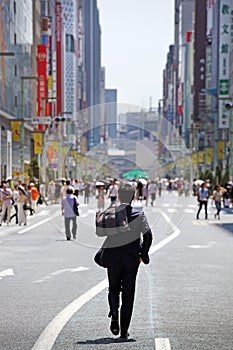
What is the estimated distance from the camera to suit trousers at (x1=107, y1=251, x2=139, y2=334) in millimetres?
8047

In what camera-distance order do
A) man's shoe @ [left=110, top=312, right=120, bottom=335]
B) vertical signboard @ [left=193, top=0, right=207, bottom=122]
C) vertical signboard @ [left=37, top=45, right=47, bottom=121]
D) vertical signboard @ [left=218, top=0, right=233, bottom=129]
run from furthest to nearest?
vertical signboard @ [left=193, top=0, right=207, bottom=122] → vertical signboard @ [left=218, top=0, right=233, bottom=129] → vertical signboard @ [left=37, top=45, right=47, bottom=121] → man's shoe @ [left=110, top=312, right=120, bottom=335]

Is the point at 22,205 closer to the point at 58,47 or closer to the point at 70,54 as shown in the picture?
the point at 58,47

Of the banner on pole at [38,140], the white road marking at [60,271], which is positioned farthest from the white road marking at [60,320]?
the banner on pole at [38,140]

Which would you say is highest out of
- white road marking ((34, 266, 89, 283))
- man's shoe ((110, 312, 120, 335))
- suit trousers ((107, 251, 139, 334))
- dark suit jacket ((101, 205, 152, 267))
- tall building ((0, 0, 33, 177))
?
tall building ((0, 0, 33, 177))

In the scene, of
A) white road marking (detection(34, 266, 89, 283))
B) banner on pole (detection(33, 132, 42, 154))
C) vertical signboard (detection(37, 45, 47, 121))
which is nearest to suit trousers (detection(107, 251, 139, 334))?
white road marking (detection(34, 266, 89, 283))

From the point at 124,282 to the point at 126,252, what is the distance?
32cm

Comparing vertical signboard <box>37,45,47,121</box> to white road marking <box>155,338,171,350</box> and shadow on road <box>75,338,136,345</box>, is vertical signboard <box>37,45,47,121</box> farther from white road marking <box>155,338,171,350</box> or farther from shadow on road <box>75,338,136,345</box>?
Result: white road marking <box>155,338,171,350</box>

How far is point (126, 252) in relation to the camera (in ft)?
26.4

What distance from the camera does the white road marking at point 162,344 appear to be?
7.77 meters

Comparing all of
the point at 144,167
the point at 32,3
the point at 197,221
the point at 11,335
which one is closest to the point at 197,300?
the point at 11,335

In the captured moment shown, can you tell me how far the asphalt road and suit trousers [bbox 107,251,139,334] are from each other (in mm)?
333

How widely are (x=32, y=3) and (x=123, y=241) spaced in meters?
81.4

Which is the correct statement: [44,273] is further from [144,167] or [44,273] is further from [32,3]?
[32,3]

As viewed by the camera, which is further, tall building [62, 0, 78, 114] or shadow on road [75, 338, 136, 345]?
tall building [62, 0, 78, 114]
